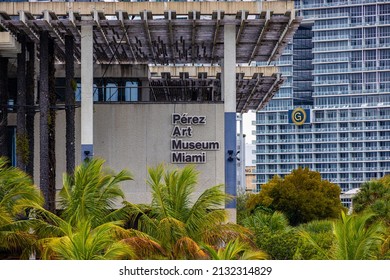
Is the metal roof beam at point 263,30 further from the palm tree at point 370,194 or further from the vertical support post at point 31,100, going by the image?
the palm tree at point 370,194

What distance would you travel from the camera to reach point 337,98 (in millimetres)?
182500

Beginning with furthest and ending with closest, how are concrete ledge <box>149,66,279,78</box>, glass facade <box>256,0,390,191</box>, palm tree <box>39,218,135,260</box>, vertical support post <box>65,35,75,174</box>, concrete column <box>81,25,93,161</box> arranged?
glass facade <box>256,0,390,191</box>, concrete ledge <box>149,66,279,78</box>, vertical support post <box>65,35,75,174</box>, concrete column <box>81,25,93,161</box>, palm tree <box>39,218,135,260</box>

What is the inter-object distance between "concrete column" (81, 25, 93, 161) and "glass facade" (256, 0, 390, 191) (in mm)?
137645

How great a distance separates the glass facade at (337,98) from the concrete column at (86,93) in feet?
452

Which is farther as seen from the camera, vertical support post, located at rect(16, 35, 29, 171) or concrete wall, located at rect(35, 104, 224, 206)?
concrete wall, located at rect(35, 104, 224, 206)

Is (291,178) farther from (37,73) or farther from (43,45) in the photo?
(43,45)

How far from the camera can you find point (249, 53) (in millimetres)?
49719

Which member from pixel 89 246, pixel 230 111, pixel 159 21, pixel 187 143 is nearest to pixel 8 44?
pixel 159 21

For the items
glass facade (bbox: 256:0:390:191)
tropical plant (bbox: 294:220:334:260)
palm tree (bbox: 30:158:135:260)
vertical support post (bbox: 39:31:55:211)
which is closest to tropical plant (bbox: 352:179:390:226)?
tropical plant (bbox: 294:220:334:260)

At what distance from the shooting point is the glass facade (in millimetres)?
177875

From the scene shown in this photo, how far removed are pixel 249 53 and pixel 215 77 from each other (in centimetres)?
921

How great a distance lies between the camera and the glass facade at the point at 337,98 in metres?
178

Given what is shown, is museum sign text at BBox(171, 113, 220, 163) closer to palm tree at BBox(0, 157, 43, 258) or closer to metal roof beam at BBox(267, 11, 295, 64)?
metal roof beam at BBox(267, 11, 295, 64)
